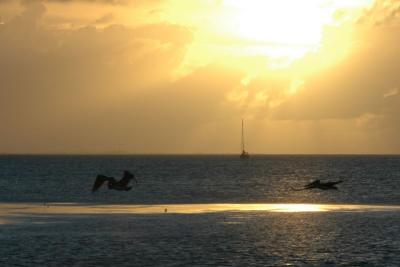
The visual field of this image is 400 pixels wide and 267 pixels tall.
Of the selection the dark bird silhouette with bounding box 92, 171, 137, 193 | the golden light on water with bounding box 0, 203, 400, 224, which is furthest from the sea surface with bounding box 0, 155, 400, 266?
the dark bird silhouette with bounding box 92, 171, 137, 193

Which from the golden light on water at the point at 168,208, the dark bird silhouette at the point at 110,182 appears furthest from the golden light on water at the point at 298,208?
the dark bird silhouette at the point at 110,182

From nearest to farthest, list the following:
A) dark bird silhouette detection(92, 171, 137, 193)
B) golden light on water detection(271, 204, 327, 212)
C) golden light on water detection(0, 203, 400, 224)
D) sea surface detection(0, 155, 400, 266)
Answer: sea surface detection(0, 155, 400, 266) → golden light on water detection(0, 203, 400, 224) → golden light on water detection(271, 204, 327, 212) → dark bird silhouette detection(92, 171, 137, 193)

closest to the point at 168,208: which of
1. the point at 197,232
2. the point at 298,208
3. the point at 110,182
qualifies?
the point at 110,182

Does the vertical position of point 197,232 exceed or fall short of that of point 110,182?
it falls short

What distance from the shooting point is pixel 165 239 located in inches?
1724

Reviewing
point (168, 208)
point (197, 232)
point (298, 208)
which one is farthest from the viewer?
point (298, 208)

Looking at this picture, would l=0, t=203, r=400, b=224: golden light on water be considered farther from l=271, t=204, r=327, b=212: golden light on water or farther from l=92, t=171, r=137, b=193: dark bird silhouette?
l=92, t=171, r=137, b=193: dark bird silhouette

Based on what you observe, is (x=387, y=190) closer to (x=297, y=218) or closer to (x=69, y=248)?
(x=297, y=218)

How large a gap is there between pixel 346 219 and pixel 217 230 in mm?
12340

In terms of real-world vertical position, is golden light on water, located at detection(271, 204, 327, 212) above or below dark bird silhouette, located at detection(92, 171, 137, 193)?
below

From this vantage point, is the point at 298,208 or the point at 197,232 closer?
the point at 197,232

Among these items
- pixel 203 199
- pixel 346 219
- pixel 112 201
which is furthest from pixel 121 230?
pixel 203 199

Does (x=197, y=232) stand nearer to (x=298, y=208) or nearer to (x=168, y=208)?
(x=168, y=208)

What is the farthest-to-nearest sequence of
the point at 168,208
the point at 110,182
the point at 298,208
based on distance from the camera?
the point at 298,208 < the point at 110,182 < the point at 168,208
